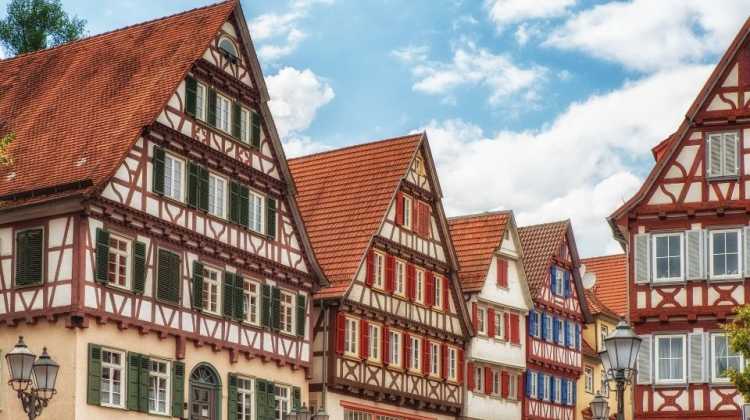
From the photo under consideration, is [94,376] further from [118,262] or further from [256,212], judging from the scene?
[256,212]

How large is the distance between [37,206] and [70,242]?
1410 mm

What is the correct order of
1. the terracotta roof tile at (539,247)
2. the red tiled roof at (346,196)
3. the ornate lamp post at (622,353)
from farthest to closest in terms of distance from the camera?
1. the terracotta roof tile at (539,247)
2. the red tiled roof at (346,196)
3. the ornate lamp post at (622,353)

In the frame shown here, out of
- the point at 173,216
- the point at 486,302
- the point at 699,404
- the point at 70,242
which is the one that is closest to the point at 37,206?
the point at 70,242

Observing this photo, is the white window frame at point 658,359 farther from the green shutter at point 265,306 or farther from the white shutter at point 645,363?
the green shutter at point 265,306

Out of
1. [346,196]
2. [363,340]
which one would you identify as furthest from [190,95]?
[346,196]

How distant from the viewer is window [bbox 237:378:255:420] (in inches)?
1778

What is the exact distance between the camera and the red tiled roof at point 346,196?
173 feet

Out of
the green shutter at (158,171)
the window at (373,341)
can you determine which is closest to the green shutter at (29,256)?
the green shutter at (158,171)

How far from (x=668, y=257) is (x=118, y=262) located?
15.9m

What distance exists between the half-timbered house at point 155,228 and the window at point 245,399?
0.04 m

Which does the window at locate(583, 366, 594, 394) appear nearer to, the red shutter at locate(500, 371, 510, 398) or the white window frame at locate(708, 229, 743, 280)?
the red shutter at locate(500, 371, 510, 398)

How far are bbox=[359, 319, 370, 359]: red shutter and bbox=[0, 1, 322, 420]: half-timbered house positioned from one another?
3.64 m

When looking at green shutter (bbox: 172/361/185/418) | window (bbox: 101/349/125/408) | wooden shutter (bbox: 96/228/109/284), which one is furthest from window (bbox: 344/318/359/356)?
wooden shutter (bbox: 96/228/109/284)

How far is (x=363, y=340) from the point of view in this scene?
52.2 metres
